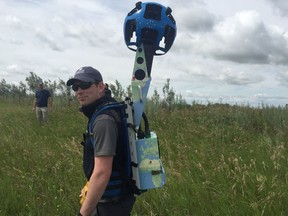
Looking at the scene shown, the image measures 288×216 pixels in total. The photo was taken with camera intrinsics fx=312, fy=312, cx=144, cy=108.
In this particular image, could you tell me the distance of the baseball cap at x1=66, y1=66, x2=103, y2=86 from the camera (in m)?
2.46

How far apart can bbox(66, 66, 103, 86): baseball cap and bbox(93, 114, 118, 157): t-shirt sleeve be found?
0.35 metres

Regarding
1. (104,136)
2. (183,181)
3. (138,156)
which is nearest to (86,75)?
(104,136)

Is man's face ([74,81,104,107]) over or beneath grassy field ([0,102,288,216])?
over

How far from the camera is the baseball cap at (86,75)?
2.46 metres

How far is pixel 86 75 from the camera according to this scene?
2.47m

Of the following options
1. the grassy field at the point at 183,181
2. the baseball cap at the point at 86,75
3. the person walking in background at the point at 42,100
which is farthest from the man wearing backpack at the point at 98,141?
the person walking in background at the point at 42,100

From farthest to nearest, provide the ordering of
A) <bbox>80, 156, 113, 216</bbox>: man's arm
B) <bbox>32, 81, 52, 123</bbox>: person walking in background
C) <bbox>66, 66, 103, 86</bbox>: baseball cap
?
<bbox>32, 81, 52, 123</bbox>: person walking in background < <bbox>66, 66, 103, 86</bbox>: baseball cap < <bbox>80, 156, 113, 216</bbox>: man's arm

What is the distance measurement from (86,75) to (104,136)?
53cm

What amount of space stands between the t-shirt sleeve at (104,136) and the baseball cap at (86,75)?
35cm

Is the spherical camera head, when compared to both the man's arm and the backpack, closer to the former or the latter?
the backpack

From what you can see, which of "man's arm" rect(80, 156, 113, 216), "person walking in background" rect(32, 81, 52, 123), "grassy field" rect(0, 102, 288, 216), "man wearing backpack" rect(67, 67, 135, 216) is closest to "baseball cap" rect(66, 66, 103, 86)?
"man wearing backpack" rect(67, 67, 135, 216)

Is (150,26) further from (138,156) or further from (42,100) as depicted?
(42,100)

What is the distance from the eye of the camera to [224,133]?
8.70 m

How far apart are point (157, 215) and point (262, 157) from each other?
2.37 meters
